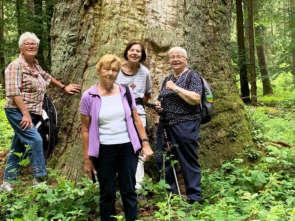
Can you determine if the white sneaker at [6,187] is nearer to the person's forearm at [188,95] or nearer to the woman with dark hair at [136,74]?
the woman with dark hair at [136,74]

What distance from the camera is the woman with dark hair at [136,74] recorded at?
18.0ft

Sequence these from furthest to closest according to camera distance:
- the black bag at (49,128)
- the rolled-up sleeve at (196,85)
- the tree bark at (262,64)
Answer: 1. the tree bark at (262,64)
2. the black bag at (49,128)
3. the rolled-up sleeve at (196,85)

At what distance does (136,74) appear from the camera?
5664mm

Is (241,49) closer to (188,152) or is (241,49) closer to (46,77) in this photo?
(46,77)

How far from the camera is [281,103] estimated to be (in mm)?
21125

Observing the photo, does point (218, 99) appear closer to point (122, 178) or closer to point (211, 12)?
point (211, 12)

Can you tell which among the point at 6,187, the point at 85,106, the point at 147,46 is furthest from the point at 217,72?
the point at 6,187

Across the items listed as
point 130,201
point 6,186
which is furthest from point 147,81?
point 6,186

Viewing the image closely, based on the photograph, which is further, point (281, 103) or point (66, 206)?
point (281, 103)

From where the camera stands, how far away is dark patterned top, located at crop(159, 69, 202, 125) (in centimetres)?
545

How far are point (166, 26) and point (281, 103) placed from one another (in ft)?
51.3

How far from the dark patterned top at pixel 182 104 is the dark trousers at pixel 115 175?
0.99 m

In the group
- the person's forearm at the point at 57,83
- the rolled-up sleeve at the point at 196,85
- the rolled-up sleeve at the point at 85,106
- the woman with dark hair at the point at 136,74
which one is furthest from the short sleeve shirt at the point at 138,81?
the person's forearm at the point at 57,83

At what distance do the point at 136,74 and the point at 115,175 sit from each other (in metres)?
1.46
